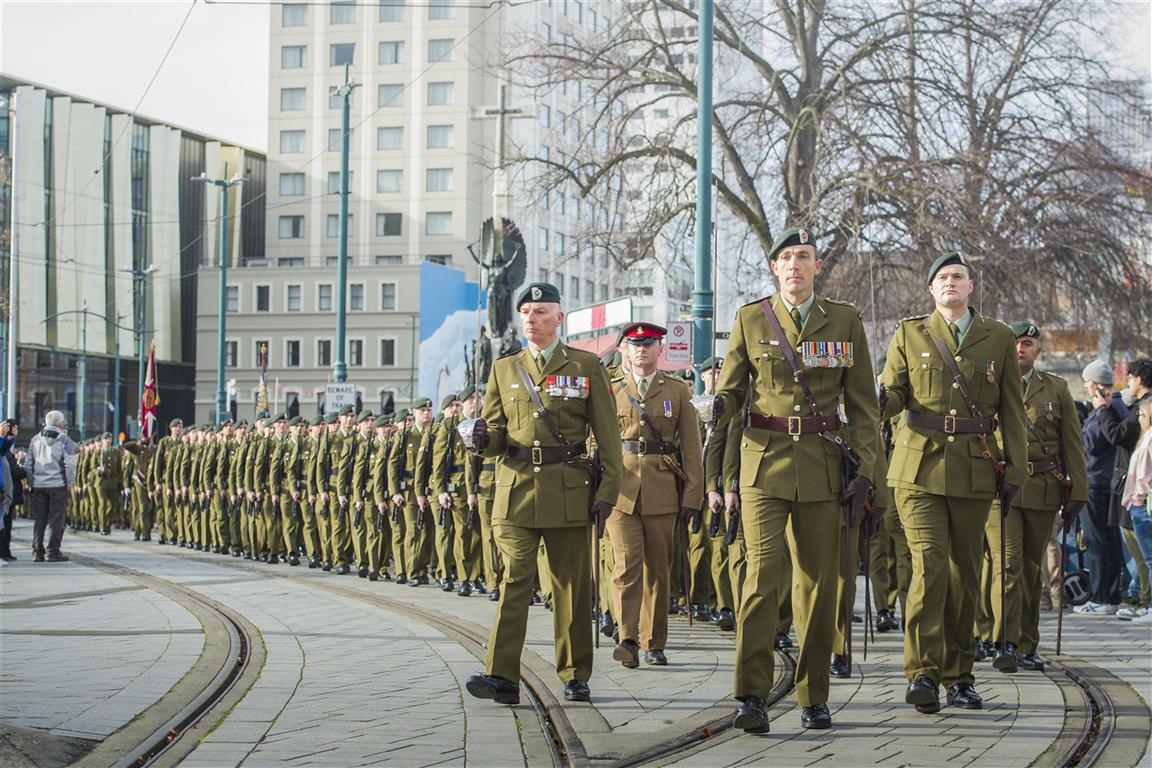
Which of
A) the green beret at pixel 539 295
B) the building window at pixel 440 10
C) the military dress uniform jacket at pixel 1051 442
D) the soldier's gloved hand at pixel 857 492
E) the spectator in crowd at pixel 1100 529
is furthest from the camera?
the building window at pixel 440 10

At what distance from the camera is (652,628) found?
9336mm

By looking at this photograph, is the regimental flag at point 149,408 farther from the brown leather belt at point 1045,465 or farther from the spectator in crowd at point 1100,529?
the brown leather belt at point 1045,465

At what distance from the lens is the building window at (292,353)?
265 ft

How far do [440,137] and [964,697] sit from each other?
76370mm

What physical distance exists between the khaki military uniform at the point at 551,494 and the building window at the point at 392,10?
7701 cm

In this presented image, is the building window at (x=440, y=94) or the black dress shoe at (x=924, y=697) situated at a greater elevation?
the building window at (x=440, y=94)

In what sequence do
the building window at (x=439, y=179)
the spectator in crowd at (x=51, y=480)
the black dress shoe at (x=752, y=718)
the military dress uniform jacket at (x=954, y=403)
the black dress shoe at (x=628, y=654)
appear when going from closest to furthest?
1. the black dress shoe at (x=752, y=718)
2. the military dress uniform jacket at (x=954, y=403)
3. the black dress shoe at (x=628, y=654)
4. the spectator in crowd at (x=51, y=480)
5. the building window at (x=439, y=179)

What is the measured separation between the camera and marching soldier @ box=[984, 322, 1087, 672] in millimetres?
8898

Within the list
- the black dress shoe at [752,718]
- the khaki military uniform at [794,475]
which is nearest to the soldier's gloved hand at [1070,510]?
the khaki military uniform at [794,475]

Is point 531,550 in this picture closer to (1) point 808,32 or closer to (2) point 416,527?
(2) point 416,527

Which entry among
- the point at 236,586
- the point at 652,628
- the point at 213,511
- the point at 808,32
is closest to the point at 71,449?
the point at 213,511

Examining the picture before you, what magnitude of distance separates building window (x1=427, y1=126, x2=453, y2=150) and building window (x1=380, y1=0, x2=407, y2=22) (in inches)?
247

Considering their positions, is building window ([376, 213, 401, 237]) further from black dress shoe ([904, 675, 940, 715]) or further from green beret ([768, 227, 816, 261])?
black dress shoe ([904, 675, 940, 715])

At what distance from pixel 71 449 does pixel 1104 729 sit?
1610 centimetres
